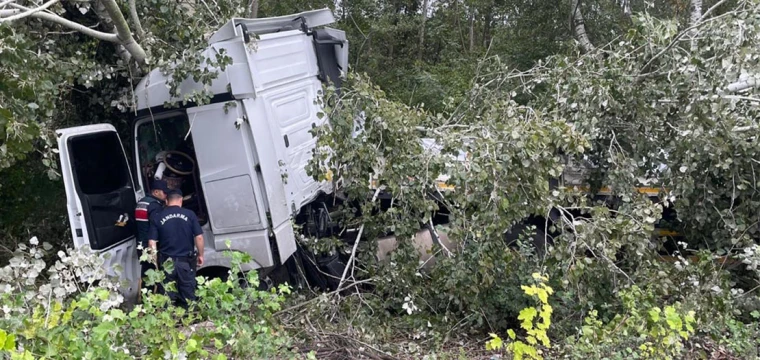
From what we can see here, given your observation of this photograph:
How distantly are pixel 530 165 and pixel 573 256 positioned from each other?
765 millimetres

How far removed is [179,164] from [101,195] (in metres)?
0.88

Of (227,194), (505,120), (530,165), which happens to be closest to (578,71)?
(505,120)

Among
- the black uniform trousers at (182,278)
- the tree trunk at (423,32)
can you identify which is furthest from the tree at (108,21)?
the tree trunk at (423,32)

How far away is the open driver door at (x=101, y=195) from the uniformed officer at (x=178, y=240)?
31cm

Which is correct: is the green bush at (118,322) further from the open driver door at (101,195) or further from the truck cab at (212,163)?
the truck cab at (212,163)

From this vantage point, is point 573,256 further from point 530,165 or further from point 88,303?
point 88,303

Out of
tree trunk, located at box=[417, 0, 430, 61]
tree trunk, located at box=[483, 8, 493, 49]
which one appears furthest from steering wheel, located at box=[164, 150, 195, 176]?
tree trunk, located at box=[483, 8, 493, 49]

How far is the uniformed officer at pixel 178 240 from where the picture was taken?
17.4 feet

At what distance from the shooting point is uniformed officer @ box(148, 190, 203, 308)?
5.30 metres

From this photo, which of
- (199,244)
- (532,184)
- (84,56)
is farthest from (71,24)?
(532,184)

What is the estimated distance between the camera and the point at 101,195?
205 inches

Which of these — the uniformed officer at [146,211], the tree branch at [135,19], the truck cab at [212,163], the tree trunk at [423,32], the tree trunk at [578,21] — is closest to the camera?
the truck cab at [212,163]

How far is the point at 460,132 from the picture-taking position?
5.17m

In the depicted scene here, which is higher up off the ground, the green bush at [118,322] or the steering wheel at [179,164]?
the steering wheel at [179,164]
